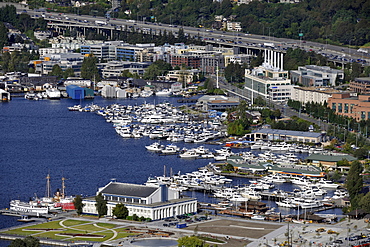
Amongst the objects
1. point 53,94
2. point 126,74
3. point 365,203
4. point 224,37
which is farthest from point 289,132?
point 224,37

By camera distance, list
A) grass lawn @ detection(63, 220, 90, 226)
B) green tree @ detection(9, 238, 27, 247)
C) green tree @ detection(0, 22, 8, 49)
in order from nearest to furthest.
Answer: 1. green tree @ detection(9, 238, 27, 247)
2. grass lawn @ detection(63, 220, 90, 226)
3. green tree @ detection(0, 22, 8, 49)

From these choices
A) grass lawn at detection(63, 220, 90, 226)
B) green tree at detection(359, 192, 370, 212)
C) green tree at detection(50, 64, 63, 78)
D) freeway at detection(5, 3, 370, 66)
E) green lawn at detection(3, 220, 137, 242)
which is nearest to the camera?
green lawn at detection(3, 220, 137, 242)

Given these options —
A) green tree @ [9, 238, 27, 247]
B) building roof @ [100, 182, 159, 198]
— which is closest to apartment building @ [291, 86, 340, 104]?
building roof @ [100, 182, 159, 198]

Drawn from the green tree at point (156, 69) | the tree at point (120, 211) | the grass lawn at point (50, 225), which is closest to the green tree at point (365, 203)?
the tree at point (120, 211)

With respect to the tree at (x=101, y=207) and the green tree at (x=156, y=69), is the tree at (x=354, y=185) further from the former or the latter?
the green tree at (x=156, y=69)

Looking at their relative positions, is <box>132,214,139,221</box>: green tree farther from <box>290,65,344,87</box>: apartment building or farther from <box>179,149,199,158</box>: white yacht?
<box>290,65,344,87</box>: apartment building

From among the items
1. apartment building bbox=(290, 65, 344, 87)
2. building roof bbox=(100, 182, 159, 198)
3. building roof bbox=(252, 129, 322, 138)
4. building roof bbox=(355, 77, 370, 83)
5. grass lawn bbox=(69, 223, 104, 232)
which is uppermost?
building roof bbox=(355, 77, 370, 83)

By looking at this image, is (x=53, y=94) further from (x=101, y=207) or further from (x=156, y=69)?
(x=101, y=207)
